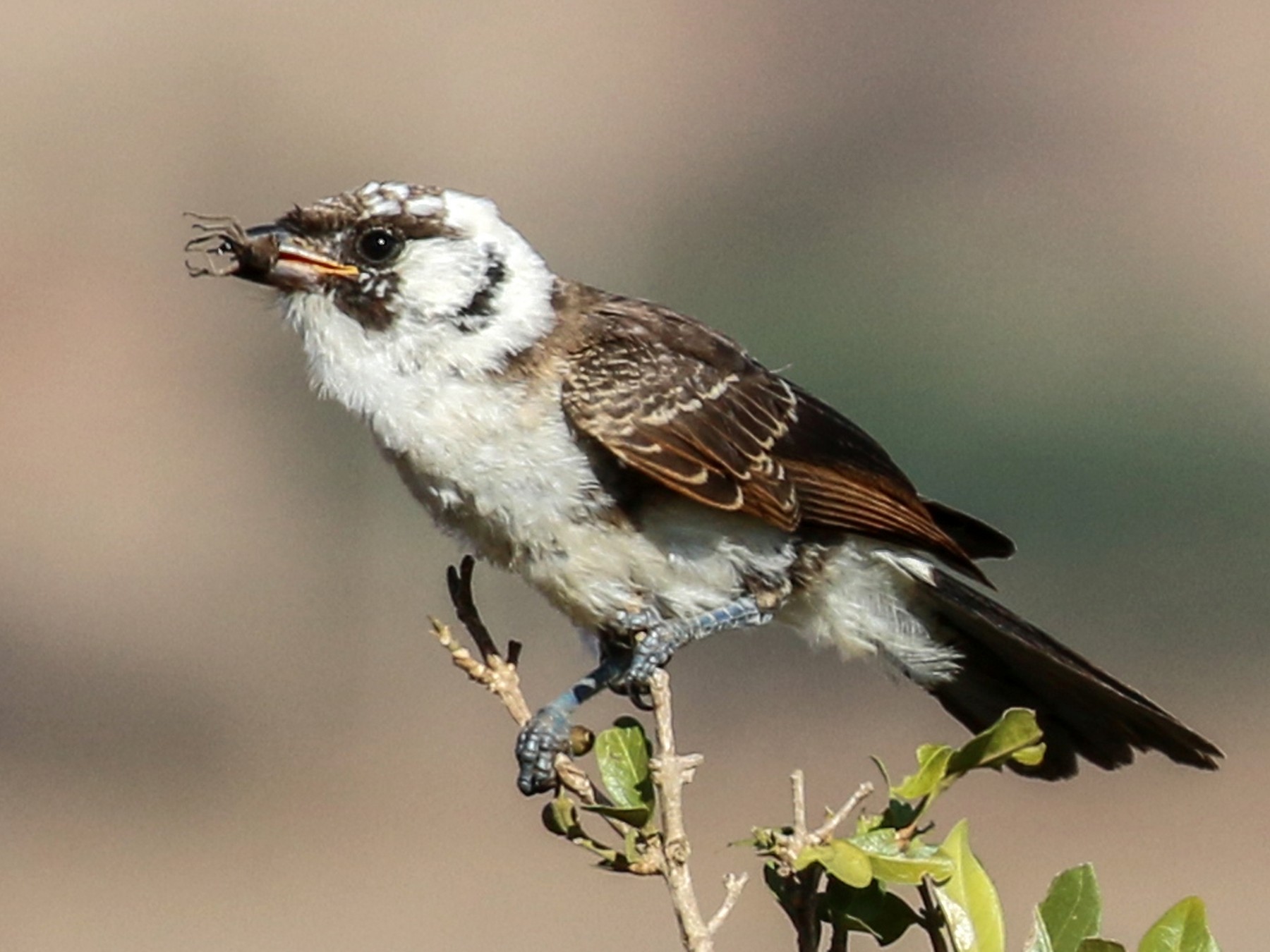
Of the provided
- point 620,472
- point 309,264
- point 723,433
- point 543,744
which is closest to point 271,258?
point 309,264

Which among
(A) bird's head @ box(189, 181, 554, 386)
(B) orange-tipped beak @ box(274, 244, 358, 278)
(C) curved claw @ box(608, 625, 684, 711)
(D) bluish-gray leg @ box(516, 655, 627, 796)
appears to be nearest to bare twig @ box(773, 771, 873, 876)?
(D) bluish-gray leg @ box(516, 655, 627, 796)

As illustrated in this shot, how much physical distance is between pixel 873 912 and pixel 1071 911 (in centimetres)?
35

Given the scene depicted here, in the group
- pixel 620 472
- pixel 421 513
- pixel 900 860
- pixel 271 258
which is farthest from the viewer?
pixel 421 513

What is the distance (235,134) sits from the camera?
58.1 ft

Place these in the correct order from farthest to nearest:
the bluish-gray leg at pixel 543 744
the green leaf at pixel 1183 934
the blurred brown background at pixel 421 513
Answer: the blurred brown background at pixel 421 513, the bluish-gray leg at pixel 543 744, the green leaf at pixel 1183 934

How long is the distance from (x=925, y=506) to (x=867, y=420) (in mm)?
7818

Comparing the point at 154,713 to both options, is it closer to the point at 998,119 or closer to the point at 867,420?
the point at 867,420

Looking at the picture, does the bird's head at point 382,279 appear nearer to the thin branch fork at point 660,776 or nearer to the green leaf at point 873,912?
the thin branch fork at point 660,776

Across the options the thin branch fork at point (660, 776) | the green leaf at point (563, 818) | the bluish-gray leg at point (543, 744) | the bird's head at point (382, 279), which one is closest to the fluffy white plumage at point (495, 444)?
the bird's head at point (382, 279)

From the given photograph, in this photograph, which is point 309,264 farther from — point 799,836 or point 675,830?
point 799,836

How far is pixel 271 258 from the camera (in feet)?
15.8

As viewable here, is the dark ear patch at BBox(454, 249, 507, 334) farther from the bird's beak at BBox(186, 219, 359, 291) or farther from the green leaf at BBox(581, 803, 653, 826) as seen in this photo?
the green leaf at BBox(581, 803, 653, 826)

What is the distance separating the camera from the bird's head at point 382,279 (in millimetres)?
4855

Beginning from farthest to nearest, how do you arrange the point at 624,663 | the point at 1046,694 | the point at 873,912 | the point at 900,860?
1. the point at 1046,694
2. the point at 624,663
3. the point at 873,912
4. the point at 900,860
